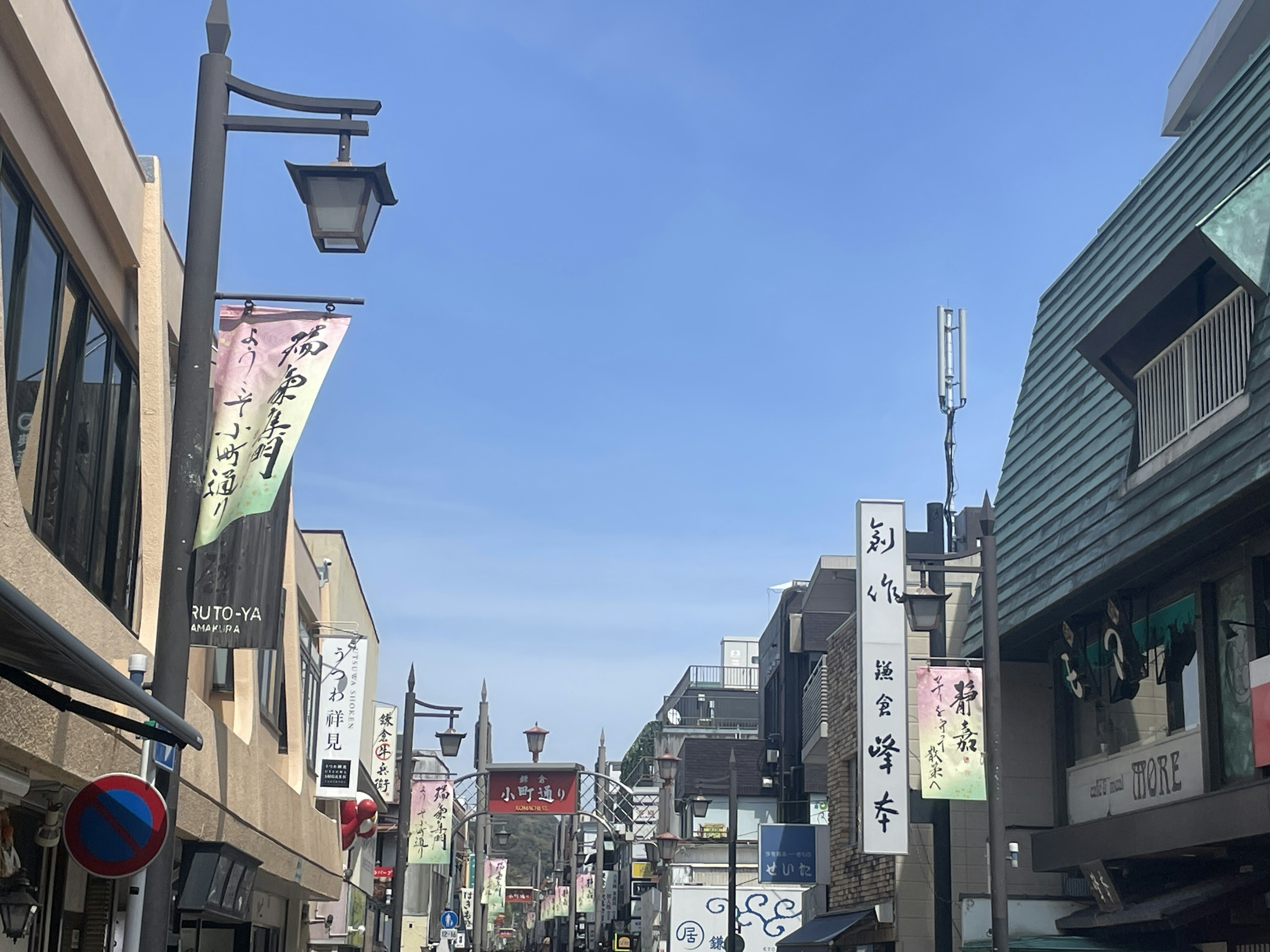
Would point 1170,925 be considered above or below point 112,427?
below

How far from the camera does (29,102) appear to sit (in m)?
9.30

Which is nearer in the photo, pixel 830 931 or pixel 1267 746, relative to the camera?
pixel 1267 746

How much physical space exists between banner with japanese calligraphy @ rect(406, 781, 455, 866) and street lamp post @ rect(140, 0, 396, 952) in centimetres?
3165

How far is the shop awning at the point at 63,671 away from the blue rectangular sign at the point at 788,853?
2483cm

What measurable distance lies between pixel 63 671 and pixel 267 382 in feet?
12.7

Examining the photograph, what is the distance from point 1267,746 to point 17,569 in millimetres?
10686

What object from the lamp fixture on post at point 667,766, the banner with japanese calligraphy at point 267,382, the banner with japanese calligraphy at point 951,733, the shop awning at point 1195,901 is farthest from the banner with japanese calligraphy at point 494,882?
the banner with japanese calligraphy at point 267,382

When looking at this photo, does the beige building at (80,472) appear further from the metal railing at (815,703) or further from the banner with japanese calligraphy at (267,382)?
the metal railing at (815,703)

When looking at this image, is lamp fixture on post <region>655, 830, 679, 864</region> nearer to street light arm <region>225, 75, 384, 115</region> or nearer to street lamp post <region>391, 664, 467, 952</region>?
street lamp post <region>391, 664, 467, 952</region>

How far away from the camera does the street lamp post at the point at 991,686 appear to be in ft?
51.6

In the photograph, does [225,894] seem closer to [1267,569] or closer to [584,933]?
[1267,569]

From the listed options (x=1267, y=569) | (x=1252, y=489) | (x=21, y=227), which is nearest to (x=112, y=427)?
(x=21, y=227)

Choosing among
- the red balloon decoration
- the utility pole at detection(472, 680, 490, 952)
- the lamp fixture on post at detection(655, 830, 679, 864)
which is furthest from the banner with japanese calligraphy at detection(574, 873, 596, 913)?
the red balloon decoration

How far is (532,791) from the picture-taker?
4016 centimetres
